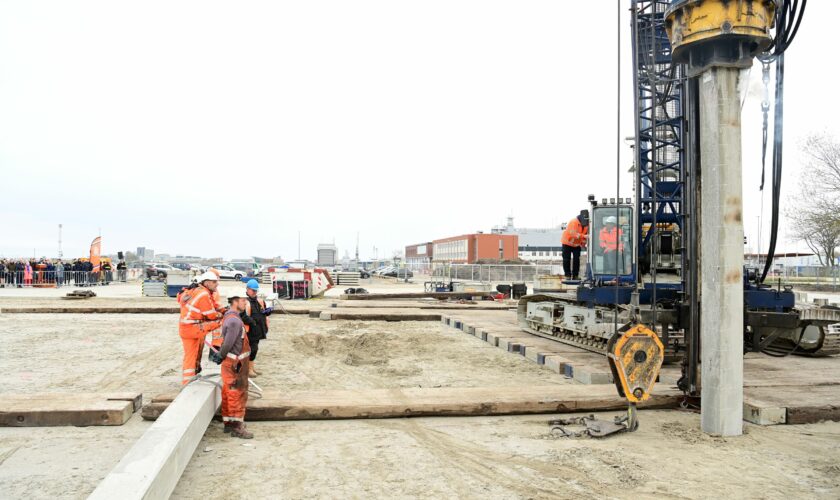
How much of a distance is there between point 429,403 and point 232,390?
7.10ft

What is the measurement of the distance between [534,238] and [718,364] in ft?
293

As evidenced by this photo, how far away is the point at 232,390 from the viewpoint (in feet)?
19.3

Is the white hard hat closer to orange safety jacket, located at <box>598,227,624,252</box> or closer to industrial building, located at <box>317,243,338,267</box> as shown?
orange safety jacket, located at <box>598,227,624,252</box>

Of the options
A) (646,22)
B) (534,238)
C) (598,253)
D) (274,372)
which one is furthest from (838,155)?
(534,238)

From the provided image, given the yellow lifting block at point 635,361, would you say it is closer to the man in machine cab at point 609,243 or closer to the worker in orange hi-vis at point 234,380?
the worker in orange hi-vis at point 234,380

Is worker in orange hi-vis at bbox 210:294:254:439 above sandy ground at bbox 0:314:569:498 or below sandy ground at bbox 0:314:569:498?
above

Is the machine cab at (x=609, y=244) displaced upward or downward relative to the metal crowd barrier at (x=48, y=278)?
upward

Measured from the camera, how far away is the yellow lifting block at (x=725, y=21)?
18.2 feet

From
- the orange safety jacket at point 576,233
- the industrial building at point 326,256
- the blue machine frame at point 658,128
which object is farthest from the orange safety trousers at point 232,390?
the industrial building at point 326,256

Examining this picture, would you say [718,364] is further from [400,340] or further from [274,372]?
[400,340]

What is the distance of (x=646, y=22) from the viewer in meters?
12.6

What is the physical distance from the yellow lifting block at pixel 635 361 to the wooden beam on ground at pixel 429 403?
1.08 m

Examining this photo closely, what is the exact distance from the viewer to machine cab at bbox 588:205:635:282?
10953 millimetres

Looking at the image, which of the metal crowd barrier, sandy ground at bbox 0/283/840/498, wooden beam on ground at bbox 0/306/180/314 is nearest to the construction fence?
wooden beam on ground at bbox 0/306/180/314
